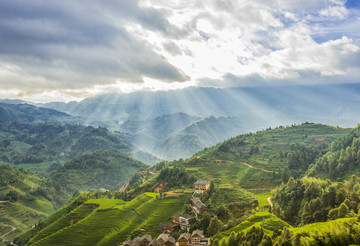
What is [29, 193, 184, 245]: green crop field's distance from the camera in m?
54.1

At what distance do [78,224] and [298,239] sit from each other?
50.0 meters

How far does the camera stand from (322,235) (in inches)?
1032

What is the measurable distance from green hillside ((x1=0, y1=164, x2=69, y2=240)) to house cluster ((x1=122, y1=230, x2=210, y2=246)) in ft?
250

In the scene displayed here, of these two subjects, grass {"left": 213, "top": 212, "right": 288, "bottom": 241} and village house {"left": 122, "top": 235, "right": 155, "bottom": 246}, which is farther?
village house {"left": 122, "top": 235, "right": 155, "bottom": 246}

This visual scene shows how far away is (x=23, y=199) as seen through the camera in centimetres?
12544

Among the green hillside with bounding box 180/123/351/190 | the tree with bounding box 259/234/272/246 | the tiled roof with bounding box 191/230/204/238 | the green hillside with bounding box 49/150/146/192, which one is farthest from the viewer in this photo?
the green hillside with bounding box 49/150/146/192

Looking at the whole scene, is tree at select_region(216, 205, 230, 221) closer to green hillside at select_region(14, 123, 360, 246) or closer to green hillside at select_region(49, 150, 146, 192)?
green hillside at select_region(14, 123, 360, 246)

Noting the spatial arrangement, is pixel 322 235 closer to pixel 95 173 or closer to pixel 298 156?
pixel 298 156

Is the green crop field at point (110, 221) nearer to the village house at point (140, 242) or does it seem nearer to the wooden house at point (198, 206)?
the wooden house at point (198, 206)

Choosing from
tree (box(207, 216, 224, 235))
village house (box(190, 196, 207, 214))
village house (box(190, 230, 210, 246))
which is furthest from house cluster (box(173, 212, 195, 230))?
village house (box(190, 230, 210, 246))

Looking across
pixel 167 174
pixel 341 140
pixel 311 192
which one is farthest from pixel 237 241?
pixel 341 140

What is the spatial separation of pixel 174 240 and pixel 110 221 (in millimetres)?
20753

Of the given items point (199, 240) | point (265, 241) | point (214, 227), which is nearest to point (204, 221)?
point (214, 227)

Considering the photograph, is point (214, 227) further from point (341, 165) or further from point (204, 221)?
point (341, 165)
